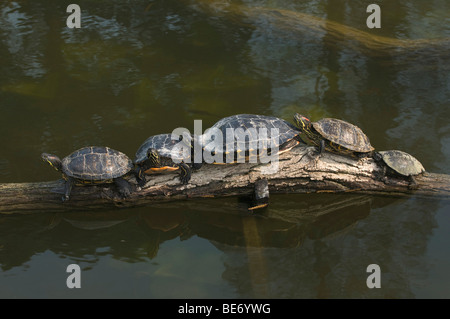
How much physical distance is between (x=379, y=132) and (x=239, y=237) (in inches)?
123

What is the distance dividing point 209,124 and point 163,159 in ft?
6.69

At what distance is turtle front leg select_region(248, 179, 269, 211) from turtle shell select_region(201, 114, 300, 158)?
42 cm

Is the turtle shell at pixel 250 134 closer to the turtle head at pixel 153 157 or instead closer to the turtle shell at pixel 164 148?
the turtle shell at pixel 164 148

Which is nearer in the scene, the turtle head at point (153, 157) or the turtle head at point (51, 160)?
the turtle head at point (153, 157)

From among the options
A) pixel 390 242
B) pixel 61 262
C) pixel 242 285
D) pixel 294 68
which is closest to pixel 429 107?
pixel 294 68

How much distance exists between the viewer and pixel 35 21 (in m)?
10.8

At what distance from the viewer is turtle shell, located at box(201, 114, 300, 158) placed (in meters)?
5.20

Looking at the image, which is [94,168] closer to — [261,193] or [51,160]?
[51,160]

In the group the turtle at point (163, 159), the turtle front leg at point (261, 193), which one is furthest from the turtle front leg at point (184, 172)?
the turtle front leg at point (261, 193)

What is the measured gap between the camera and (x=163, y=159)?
5016mm

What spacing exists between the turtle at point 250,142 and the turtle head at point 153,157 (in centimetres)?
59

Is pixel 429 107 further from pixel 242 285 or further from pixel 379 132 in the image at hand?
pixel 242 285

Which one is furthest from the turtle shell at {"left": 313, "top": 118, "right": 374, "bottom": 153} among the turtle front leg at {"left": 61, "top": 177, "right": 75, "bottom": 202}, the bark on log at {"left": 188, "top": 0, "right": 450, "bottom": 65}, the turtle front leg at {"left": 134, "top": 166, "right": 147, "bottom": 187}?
the bark on log at {"left": 188, "top": 0, "right": 450, "bottom": 65}

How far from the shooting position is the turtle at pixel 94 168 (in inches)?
194
